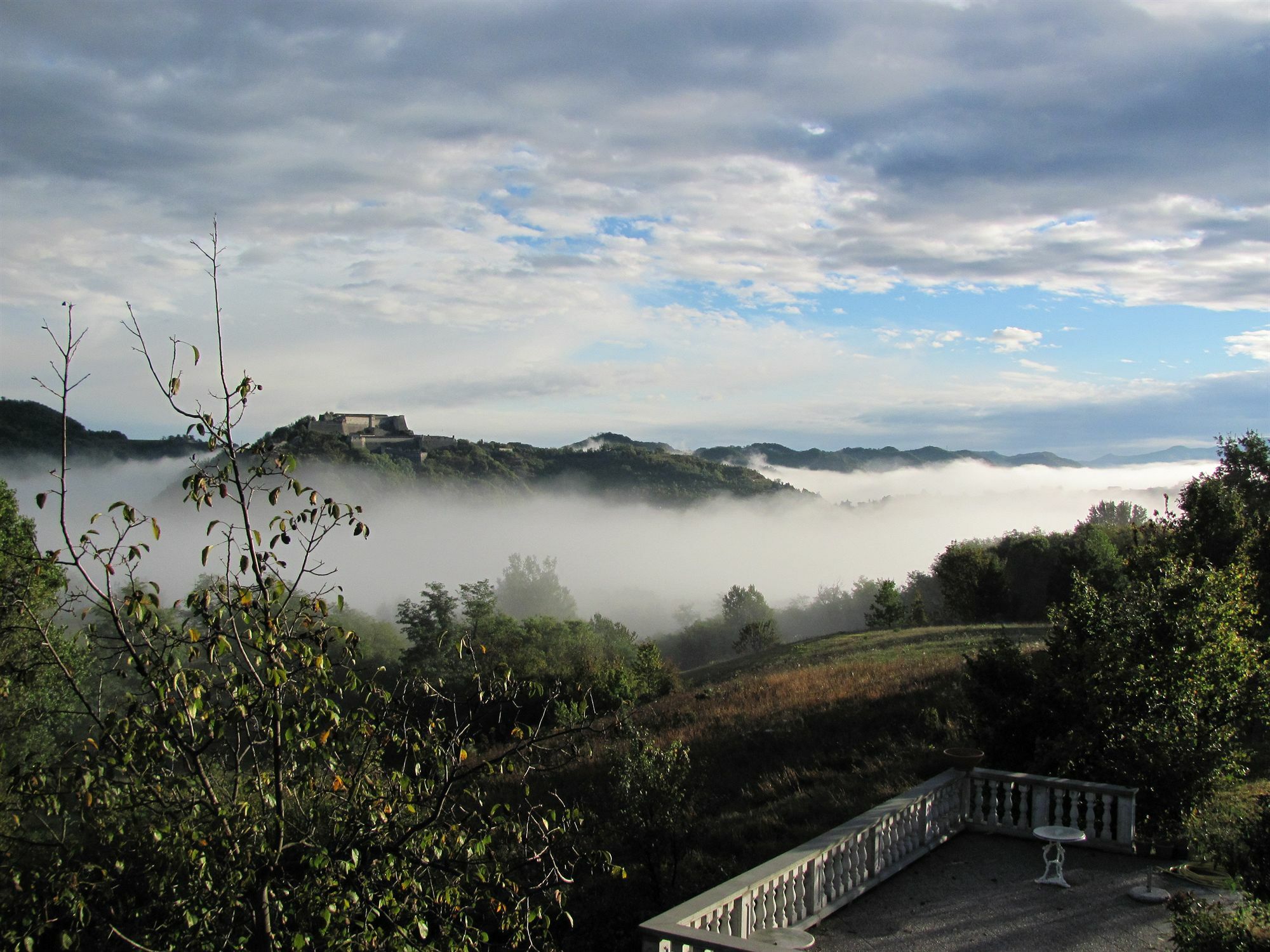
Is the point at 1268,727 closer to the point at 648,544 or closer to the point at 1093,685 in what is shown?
the point at 1093,685

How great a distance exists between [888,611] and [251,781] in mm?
59034

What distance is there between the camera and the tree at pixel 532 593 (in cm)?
12000

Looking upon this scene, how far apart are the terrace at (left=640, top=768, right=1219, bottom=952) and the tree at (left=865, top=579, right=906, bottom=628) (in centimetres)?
4717

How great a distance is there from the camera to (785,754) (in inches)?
775

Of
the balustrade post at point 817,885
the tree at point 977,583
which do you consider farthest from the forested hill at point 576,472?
the balustrade post at point 817,885

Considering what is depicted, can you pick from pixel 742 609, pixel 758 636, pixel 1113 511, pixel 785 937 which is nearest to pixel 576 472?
pixel 742 609

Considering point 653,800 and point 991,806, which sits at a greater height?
point 991,806

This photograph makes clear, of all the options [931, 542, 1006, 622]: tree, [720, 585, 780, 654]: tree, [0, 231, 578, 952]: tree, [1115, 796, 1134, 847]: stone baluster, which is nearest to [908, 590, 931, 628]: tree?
[931, 542, 1006, 622]: tree

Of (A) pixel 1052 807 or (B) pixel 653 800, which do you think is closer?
(A) pixel 1052 807

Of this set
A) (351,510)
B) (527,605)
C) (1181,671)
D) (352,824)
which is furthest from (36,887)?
(527,605)

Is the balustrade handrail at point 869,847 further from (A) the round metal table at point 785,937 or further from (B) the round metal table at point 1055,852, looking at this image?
(B) the round metal table at point 1055,852

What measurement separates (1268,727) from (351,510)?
18.3 m

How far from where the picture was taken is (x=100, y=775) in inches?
169

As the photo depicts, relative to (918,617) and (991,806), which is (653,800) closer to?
(991,806)
